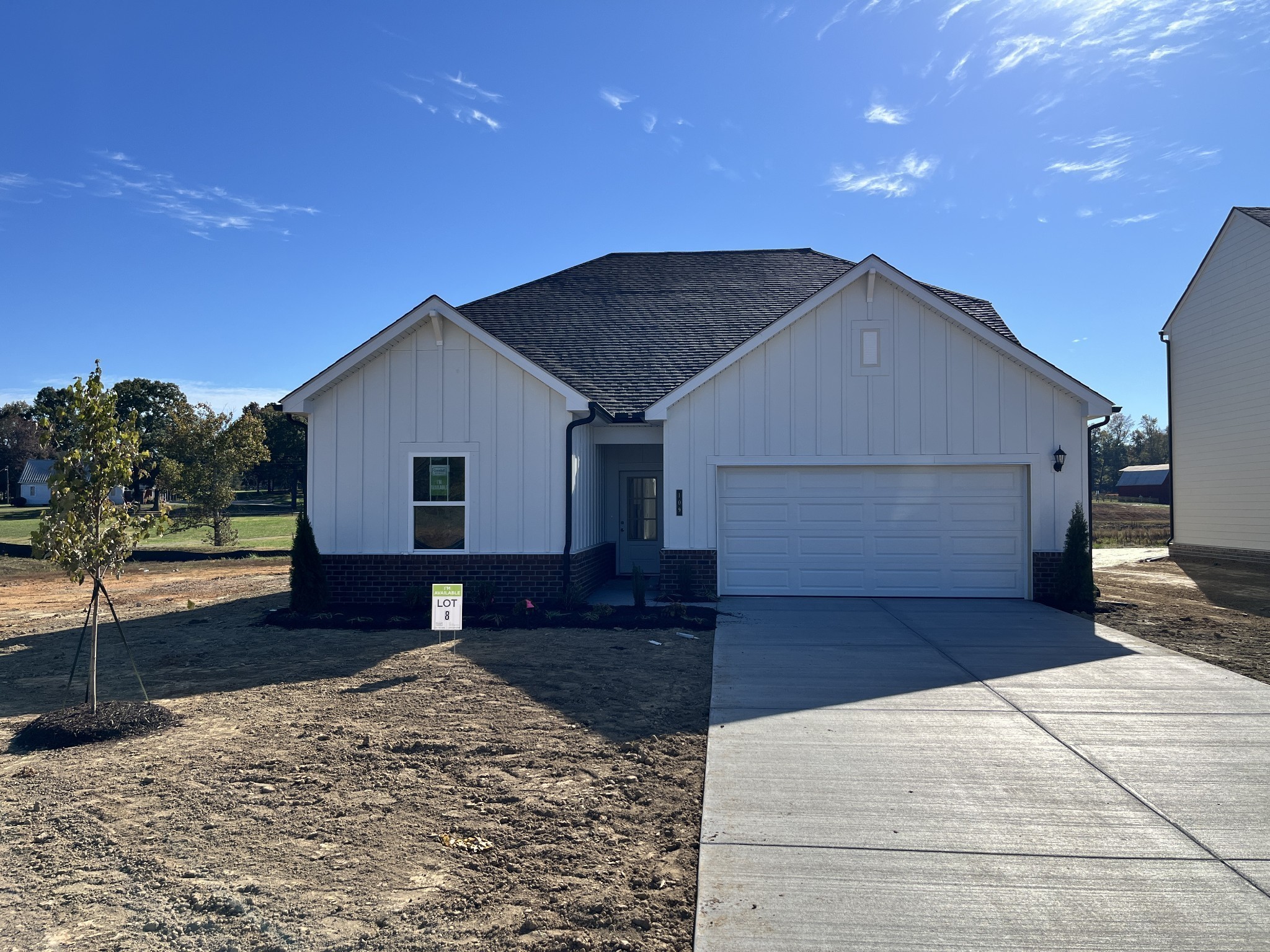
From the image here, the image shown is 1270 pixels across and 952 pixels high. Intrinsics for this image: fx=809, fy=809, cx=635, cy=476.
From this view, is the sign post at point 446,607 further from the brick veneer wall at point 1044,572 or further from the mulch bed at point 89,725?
the brick veneer wall at point 1044,572

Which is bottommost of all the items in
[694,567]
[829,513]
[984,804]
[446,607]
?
[984,804]

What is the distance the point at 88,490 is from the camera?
645 cm

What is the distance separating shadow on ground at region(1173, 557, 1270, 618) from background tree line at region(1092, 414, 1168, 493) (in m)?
70.3

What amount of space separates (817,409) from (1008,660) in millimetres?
5426

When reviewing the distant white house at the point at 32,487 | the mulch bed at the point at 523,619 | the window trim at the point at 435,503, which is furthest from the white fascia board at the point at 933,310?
the distant white house at the point at 32,487

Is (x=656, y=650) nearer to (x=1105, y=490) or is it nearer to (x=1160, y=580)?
(x=1160, y=580)

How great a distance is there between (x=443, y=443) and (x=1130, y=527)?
30.9 metres

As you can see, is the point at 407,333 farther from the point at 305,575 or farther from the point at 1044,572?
the point at 1044,572

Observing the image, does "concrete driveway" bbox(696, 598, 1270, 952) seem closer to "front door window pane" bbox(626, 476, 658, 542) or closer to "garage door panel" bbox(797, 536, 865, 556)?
"garage door panel" bbox(797, 536, 865, 556)

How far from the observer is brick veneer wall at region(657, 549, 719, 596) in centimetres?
1317

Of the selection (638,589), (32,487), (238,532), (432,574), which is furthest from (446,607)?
(32,487)

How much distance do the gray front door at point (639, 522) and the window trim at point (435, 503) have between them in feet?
14.4

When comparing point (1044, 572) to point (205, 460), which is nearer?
point (1044, 572)

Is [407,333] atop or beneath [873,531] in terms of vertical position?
atop
